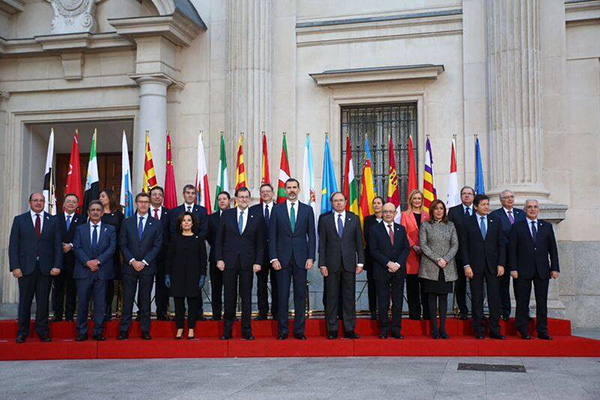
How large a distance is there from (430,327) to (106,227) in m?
4.50

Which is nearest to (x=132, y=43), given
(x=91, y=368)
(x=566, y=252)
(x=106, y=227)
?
(x=106, y=227)

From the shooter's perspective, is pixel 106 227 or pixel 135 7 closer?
pixel 106 227

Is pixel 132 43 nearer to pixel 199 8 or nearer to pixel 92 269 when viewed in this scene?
pixel 199 8

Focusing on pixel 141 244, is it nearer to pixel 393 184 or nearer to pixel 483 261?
pixel 483 261

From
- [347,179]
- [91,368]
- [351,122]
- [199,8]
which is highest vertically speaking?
[199,8]

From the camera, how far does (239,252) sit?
10.3m

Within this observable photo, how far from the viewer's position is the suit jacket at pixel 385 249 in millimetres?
10242

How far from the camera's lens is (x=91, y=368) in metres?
8.95

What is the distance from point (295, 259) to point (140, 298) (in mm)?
2124

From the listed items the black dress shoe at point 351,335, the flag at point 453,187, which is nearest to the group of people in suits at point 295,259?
the black dress shoe at point 351,335

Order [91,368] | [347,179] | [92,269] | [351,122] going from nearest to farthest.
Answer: [91,368]
[92,269]
[347,179]
[351,122]

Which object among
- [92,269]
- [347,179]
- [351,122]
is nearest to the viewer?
[92,269]

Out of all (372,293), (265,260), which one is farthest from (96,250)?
(372,293)

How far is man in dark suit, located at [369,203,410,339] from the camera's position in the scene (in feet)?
33.3
